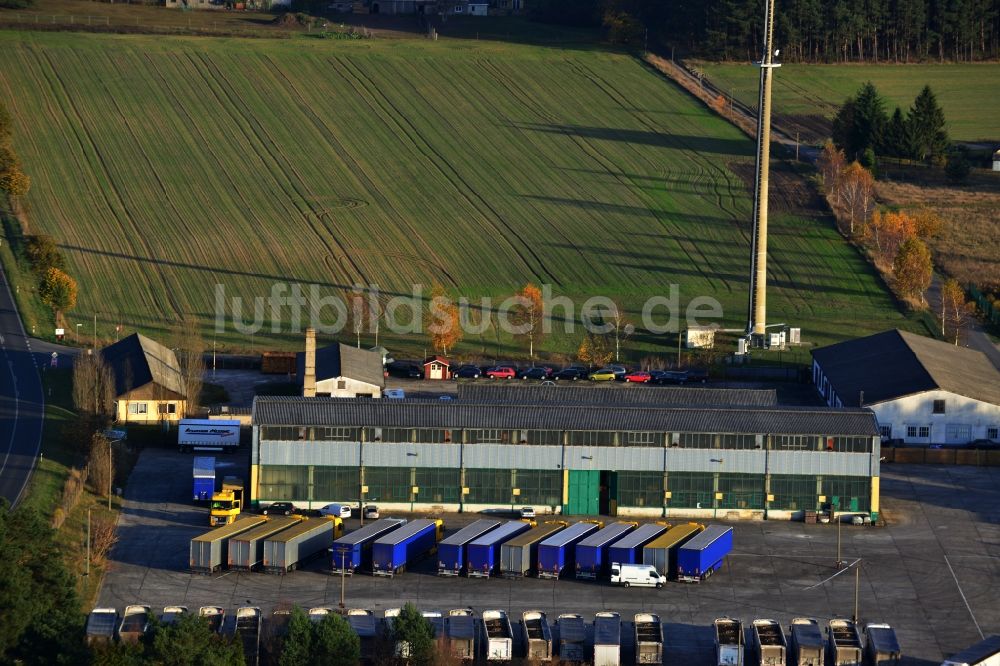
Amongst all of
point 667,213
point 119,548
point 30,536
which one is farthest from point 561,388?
point 667,213

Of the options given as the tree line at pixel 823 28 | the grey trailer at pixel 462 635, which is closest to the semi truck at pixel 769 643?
the grey trailer at pixel 462 635

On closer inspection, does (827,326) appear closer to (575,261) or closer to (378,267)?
(575,261)

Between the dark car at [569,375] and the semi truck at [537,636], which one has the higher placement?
the dark car at [569,375]

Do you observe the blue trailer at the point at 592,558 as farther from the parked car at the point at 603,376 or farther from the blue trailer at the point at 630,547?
the parked car at the point at 603,376

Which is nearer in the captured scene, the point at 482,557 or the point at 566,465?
the point at 482,557

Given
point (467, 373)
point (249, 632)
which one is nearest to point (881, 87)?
point (467, 373)

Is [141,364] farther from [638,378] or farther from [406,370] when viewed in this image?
[638,378]
